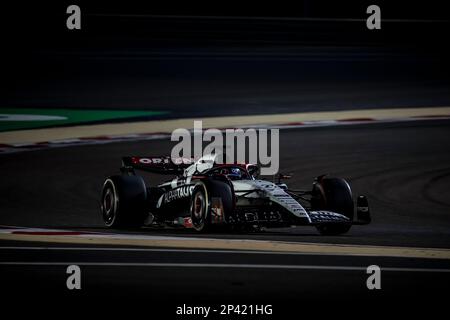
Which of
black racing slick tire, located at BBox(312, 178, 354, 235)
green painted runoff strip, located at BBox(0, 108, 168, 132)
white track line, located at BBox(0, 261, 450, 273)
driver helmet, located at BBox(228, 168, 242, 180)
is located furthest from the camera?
green painted runoff strip, located at BBox(0, 108, 168, 132)

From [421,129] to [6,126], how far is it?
7.66 meters

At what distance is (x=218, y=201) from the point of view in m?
13.9

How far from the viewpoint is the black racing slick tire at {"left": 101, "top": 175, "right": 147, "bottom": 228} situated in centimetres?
1498

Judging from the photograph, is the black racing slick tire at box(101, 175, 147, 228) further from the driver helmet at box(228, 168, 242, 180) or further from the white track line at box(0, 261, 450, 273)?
the white track line at box(0, 261, 450, 273)

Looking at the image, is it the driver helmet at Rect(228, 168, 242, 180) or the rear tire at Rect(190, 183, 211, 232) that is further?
the driver helmet at Rect(228, 168, 242, 180)

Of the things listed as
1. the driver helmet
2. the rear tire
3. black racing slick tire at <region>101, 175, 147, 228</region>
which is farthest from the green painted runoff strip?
the rear tire

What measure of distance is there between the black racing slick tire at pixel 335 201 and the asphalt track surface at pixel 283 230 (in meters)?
0.25

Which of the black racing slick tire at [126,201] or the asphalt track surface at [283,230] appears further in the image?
the black racing slick tire at [126,201]

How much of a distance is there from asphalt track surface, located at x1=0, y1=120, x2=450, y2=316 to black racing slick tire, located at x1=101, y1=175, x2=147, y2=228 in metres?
0.21

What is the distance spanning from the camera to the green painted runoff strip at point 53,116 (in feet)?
80.1

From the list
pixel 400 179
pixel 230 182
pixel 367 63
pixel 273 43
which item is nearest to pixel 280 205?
pixel 230 182

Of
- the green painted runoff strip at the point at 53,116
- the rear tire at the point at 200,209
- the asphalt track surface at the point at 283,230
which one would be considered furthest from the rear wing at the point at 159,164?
the green painted runoff strip at the point at 53,116

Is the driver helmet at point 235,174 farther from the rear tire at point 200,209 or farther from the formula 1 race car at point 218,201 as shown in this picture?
the rear tire at point 200,209
